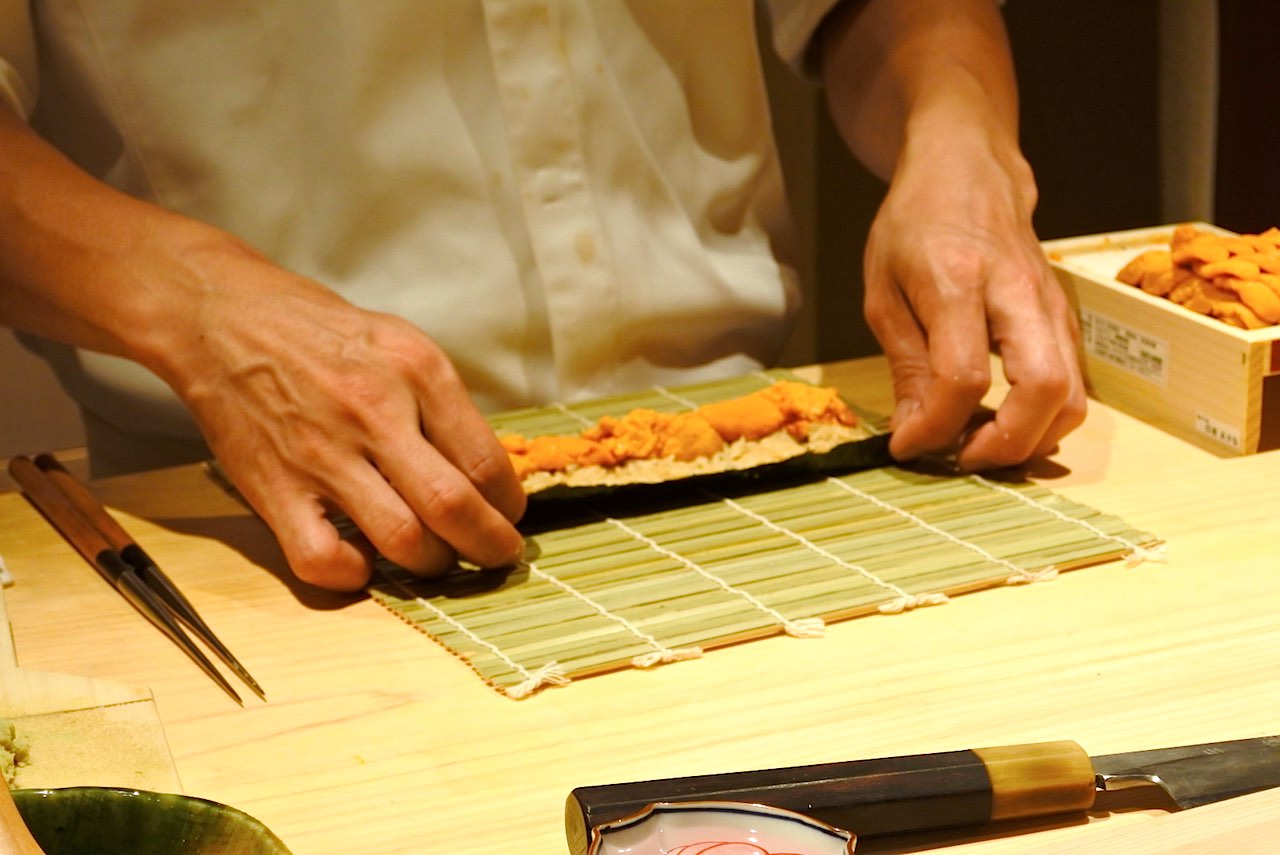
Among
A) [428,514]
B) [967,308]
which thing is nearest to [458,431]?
[428,514]

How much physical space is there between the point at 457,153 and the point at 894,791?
0.93m

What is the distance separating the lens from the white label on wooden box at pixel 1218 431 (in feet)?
3.95

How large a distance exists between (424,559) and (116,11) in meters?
0.65

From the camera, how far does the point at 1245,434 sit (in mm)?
1198

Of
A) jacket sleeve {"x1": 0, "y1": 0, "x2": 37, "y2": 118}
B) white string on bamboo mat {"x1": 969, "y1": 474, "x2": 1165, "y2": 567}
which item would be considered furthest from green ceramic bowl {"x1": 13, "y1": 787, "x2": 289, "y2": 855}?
jacket sleeve {"x1": 0, "y1": 0, "x2": 37, "y2": 118}

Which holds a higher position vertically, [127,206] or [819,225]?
[127,206]

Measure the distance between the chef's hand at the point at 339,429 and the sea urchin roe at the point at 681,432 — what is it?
0.12 metres

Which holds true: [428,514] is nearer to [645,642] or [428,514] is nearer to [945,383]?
[645,642]

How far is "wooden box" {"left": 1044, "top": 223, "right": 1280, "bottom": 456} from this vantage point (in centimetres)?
119

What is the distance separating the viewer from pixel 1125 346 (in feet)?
4.36

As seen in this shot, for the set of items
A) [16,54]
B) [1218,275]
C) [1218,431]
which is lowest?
[1218,431]

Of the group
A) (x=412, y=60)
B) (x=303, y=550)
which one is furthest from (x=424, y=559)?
(x=412, y=60)

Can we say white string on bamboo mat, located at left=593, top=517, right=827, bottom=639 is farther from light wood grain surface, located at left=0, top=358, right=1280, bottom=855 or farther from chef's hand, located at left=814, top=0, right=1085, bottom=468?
chef's hand, located at left=814, top=0, right=1085, bottom=468

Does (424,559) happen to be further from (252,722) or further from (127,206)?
(127,206)
